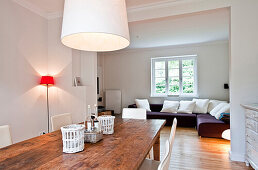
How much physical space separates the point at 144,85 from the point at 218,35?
9.25 ft

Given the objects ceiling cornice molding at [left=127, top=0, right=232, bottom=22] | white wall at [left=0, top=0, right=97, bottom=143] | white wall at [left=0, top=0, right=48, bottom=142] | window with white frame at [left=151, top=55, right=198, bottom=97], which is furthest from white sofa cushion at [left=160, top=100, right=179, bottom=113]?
white wall at [left=0, top=0, right=48, bottom=142]

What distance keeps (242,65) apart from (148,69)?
3.67m

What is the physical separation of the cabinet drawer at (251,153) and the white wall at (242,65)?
0.20m

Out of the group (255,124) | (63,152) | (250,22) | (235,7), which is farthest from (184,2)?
(63,152)

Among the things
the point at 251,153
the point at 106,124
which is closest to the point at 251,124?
the point at 251,153

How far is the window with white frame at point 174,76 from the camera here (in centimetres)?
549

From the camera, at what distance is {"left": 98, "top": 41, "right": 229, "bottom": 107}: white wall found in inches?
204

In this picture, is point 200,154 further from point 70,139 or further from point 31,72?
point 31,72

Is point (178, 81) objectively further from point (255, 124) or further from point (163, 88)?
point (255, 124)

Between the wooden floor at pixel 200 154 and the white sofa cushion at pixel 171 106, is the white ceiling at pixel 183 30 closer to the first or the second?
the white sofa cushion at pixel 171 106

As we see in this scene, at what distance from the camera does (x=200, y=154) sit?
2779 millimetres

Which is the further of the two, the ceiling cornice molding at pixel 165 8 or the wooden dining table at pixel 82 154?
the ceiling cornice molding at pixel 165 8

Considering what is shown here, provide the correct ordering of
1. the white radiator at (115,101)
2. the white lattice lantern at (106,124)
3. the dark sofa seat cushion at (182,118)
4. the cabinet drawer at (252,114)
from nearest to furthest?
1. the white lattice lantern at (106,124)
2. the cabinet drawer at (252,114)
3. the dark sofa seat cushion at (182,118)
4. the white radiator at (115,101)

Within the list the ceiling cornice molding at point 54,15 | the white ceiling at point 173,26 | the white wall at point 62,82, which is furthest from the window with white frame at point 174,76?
the ceiling cornice molding at point 54,15
